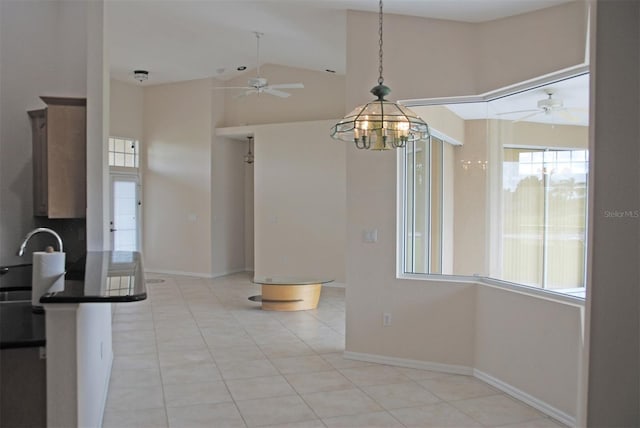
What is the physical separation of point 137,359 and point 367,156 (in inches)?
112

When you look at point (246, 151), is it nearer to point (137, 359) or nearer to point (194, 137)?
point (194, 137)

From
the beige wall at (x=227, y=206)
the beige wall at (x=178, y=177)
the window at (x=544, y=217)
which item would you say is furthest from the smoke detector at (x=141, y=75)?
the window at (x=544, y=217)

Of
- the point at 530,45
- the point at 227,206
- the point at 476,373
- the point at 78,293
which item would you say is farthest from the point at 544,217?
the point at 227,206

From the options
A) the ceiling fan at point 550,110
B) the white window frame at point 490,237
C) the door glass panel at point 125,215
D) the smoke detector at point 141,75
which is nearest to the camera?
the white window frame at point 490,237

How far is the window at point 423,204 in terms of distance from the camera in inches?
187

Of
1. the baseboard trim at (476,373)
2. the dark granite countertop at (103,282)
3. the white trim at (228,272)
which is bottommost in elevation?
the baseboard trim at (476,373)

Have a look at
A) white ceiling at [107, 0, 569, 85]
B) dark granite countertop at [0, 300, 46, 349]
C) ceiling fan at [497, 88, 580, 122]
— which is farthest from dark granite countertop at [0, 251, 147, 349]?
ceiling fan at [497, 88, 580, 122]

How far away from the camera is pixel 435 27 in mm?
4535

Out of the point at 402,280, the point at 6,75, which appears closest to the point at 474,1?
the point at 402,280

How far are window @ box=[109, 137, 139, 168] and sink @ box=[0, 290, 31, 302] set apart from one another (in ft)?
20.8

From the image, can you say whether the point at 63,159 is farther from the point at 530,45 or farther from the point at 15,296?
the point at 530,45

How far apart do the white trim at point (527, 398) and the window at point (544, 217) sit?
0.82 meters

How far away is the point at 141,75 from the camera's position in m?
9.06

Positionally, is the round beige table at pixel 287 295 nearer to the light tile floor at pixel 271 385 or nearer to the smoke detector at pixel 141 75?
the light tile floor at pixel 271 385
